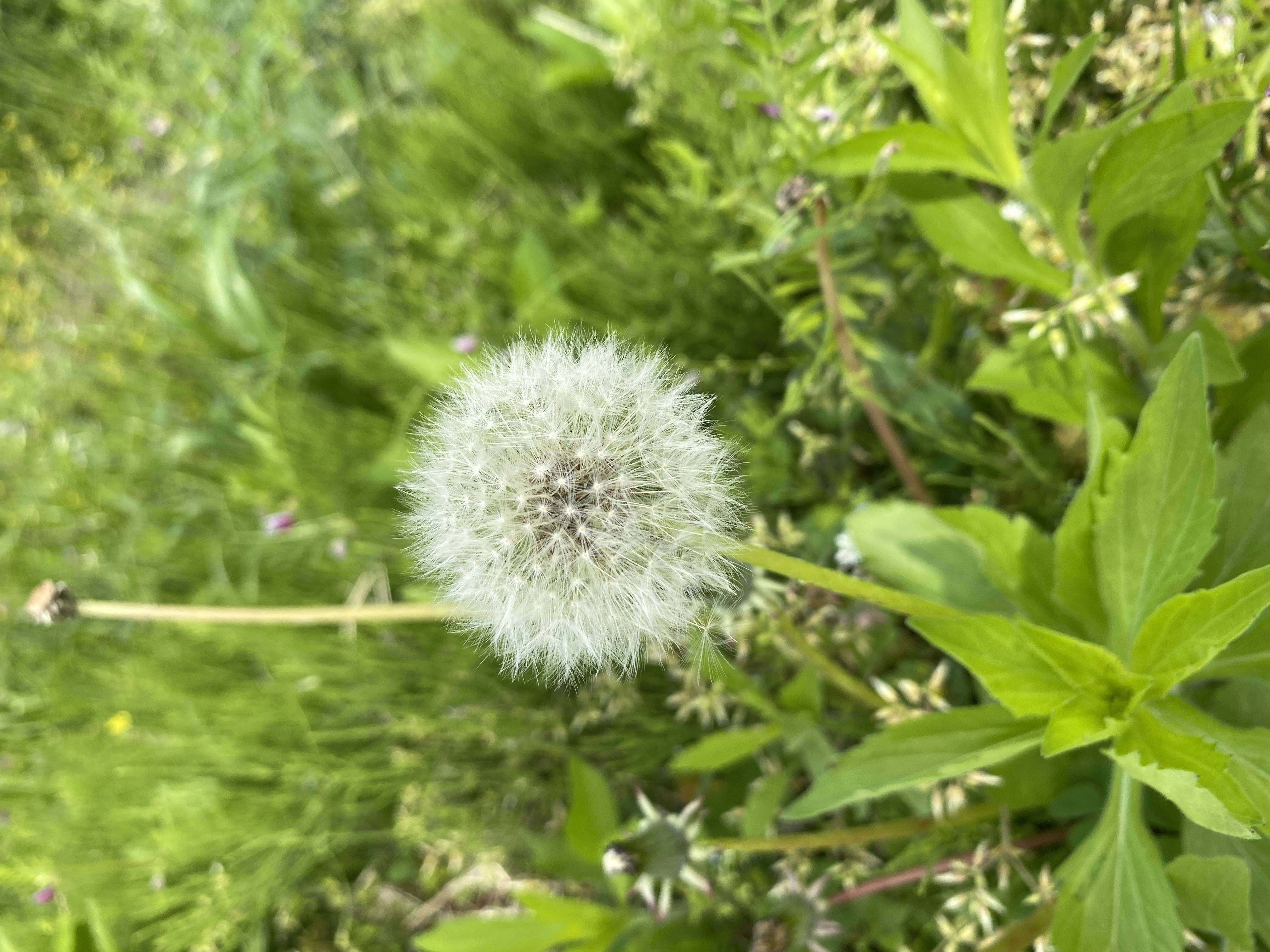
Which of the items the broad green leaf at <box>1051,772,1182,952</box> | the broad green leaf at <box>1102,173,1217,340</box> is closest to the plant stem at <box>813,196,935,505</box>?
the broad green leaf at <box>1102,173,1217,340</box>

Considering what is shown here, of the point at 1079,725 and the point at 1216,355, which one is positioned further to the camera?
the point at 1216,355

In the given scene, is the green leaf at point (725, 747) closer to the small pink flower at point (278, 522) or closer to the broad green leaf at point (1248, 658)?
the broad green leaf at point (1248, 658)

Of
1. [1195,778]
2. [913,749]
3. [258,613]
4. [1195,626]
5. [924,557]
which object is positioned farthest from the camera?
[258,613]

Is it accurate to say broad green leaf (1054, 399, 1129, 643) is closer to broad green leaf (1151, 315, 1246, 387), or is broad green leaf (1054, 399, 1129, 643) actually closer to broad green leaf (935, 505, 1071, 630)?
broad green leaf (935, 505, 1071, 630)

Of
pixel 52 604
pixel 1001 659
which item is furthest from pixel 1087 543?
pixel 52 604

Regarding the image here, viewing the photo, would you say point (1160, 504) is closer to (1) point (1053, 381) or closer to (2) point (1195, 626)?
(2) point (1195, 626)

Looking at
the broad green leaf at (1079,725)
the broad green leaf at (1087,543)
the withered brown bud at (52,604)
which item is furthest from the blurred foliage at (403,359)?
the withered brown bud at (52,604)
